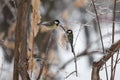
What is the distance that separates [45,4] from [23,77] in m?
2.26

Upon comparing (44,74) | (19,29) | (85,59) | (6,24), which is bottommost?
(85,59)

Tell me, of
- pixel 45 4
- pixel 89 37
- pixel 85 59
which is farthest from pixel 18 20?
pixel 89 37

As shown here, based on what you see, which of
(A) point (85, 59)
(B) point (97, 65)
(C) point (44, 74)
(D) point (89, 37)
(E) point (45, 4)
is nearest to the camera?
(B) point (97, 65)

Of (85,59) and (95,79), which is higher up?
(95,79)

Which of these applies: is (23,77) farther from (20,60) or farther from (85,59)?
(85,59)

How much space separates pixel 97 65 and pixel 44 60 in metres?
0.13

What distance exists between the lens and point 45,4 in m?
2.82

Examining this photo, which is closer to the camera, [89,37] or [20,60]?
[20,60]

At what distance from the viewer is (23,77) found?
0.59 meters

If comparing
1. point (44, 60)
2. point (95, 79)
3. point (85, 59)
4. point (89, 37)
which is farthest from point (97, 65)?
point (89, 37)

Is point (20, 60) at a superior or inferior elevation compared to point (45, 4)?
superior

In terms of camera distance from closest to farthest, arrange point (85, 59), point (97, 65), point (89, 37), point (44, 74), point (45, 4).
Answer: point (97, 65), point (44, 74), point (45, 4), point (85, 59), point (89, 37)

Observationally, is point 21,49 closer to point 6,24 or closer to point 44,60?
point 44,60

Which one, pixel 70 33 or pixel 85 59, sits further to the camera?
pixel 85 59
